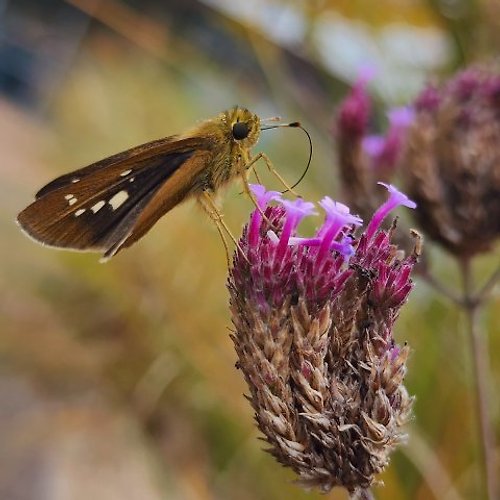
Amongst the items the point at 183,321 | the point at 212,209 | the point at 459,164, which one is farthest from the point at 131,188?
the point at 183,321

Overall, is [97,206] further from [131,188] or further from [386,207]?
[386,207]

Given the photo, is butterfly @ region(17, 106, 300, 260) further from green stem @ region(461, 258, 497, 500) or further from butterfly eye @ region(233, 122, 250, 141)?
green stem @ region(461, 258, 497, 500)

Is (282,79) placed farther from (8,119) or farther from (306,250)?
(8,119)

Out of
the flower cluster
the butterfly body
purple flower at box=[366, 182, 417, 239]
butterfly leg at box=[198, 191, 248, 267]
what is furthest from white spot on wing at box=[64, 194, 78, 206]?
the flower cluster

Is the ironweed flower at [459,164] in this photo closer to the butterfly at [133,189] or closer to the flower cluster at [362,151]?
the flower cluster at [362,151]

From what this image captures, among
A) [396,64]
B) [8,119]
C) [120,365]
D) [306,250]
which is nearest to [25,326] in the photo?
[120,365]

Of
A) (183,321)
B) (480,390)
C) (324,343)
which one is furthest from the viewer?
(183,321)
